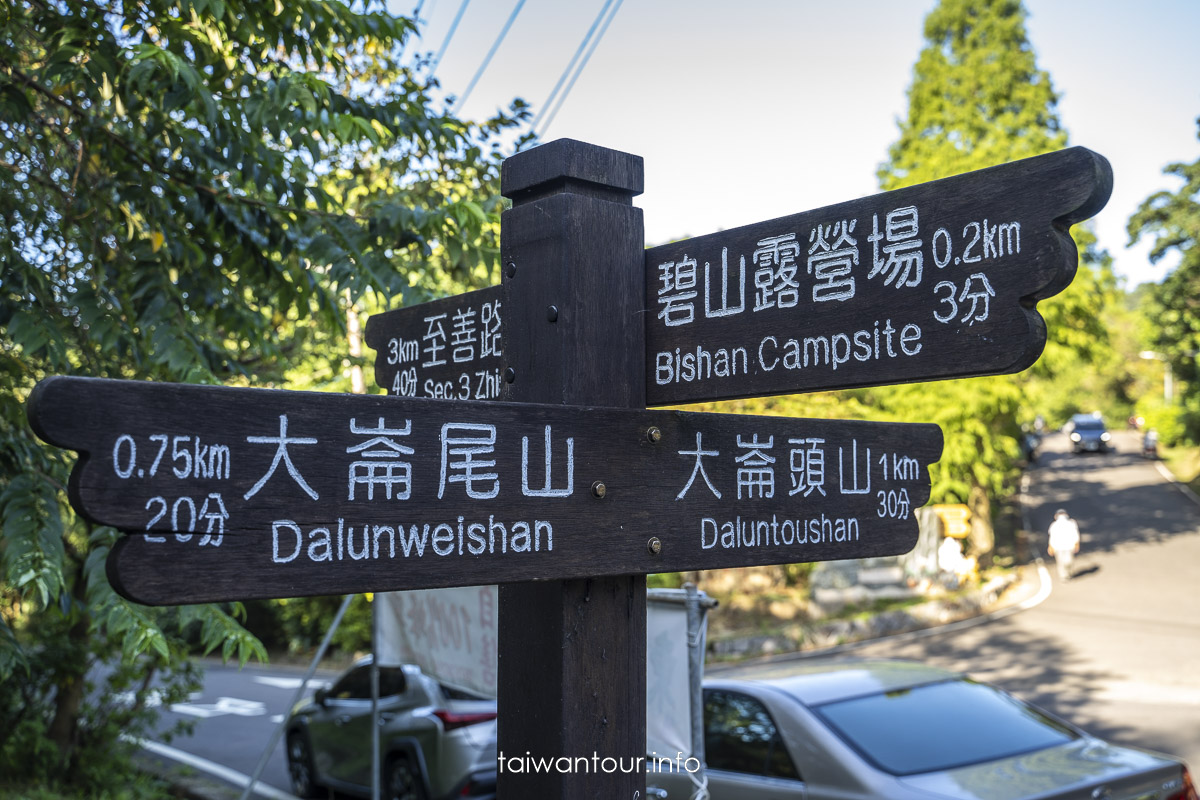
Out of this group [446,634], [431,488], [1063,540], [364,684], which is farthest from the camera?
[1063,540]

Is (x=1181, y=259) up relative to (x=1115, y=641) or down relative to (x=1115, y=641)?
up

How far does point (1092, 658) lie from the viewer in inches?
530

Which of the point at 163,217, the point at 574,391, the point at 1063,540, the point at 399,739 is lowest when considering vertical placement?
the point at 399,739

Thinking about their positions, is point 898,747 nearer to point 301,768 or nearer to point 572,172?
point 572,172

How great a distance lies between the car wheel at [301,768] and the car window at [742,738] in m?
5.09

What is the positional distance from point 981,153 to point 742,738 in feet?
60.0

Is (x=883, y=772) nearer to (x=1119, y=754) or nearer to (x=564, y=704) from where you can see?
(x=1119, y=754)

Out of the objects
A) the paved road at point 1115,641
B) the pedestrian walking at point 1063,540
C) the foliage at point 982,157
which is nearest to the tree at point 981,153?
the foliage at point 982,157

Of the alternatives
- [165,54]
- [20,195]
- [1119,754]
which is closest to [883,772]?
[1119,754]

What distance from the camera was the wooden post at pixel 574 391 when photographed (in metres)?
2.09

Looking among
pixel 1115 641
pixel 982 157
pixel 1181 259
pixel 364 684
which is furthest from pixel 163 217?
pixel 1181 259

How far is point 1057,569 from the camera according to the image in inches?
872

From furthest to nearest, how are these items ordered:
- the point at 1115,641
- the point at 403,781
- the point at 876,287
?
the point at 1115,641, the point at 403,781, the point at 876,287

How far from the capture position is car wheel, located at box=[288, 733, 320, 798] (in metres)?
9.06
